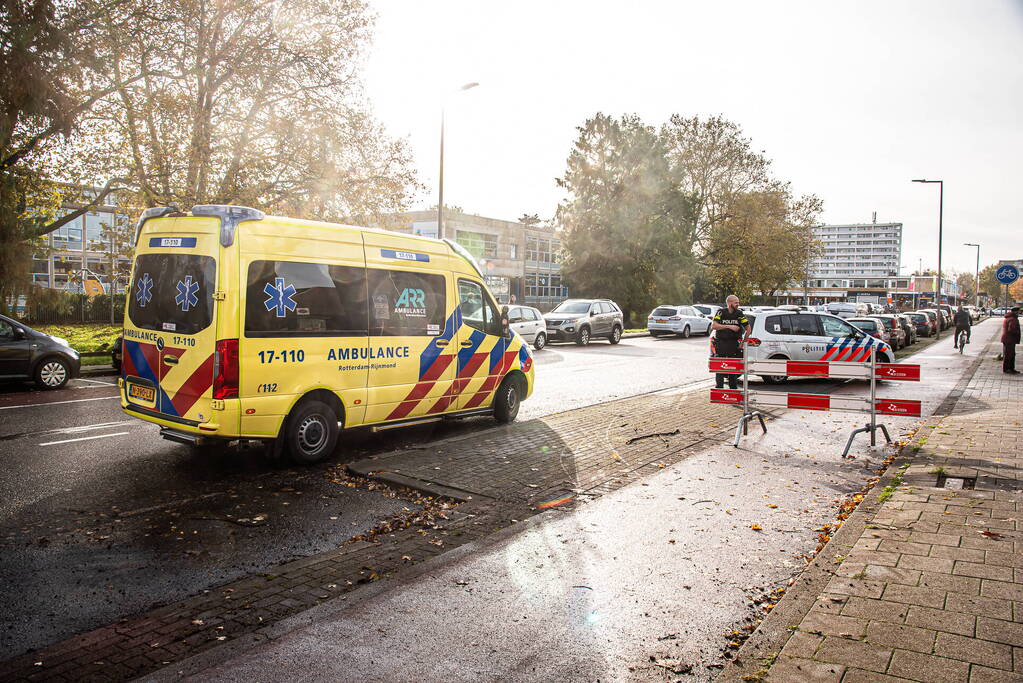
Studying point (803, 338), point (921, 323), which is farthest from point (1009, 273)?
point (921, 323)

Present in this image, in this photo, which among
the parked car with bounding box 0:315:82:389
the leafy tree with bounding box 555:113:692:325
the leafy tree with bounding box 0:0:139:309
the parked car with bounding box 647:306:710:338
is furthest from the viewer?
the leafy tree with bounding box 555:113:692:325

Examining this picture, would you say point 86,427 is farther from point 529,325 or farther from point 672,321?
point 672,321

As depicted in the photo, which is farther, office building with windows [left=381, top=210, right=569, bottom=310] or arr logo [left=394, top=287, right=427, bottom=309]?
office building with windows [left=381, top=210, right=569, bottom=310]

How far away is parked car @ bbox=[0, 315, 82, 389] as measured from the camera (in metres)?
12.3

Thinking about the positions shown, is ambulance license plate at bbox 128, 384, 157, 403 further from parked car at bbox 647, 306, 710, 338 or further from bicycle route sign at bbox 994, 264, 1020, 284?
parked car at bbox 647, 306, 710, 338

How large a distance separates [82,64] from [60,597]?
44.9 feet

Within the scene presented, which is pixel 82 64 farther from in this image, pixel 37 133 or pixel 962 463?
pixel 962 463

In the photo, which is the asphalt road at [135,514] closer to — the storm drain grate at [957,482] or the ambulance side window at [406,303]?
the ambulance side window at [406,303]

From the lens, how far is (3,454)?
7473 millimetres

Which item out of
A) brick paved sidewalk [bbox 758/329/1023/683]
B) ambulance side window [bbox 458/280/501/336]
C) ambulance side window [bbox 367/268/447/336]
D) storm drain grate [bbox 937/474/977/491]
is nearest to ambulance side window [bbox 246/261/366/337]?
ambulance side window [bbox 367/268/447/336]

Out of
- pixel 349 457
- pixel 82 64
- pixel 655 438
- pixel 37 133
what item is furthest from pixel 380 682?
pixel 37 133

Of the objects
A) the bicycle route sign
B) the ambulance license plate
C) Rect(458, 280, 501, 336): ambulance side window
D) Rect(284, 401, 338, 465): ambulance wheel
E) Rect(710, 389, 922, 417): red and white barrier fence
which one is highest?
the bicycle route sign

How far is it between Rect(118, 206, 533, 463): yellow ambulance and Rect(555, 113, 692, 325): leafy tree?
37.9 metres

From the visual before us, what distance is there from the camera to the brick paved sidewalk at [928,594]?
3219mm
